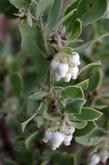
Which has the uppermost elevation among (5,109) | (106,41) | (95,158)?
(106,41)

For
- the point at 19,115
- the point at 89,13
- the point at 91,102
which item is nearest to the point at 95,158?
the point at 91,102

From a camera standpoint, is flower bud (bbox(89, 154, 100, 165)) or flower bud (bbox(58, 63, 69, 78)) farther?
flower bud (bbox(89, 154, 100, 165))

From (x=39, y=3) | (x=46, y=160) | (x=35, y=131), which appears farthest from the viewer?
(x=46, y=160)

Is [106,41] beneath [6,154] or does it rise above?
above

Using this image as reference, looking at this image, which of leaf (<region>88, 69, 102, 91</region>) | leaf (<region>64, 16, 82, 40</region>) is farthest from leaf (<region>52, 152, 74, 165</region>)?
leaf (<region>64, 16, 82, 40</region>)

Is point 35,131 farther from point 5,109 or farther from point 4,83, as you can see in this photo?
point 4,83

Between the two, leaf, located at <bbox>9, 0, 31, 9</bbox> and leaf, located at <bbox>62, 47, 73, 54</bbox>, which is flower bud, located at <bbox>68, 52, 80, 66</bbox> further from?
leaf, located at <bbox>9, 0, 31, 9</bbox>

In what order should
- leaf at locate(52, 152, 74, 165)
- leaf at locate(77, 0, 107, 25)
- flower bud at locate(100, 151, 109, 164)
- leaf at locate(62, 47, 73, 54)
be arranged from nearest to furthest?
leaf at locate(62, 47, 73, 54) → leaf at locate(77, 0, 107, 25) → flower bud at locate(100, 151, 109, 164) → leaf at locate(52, 152, 74, 165)
